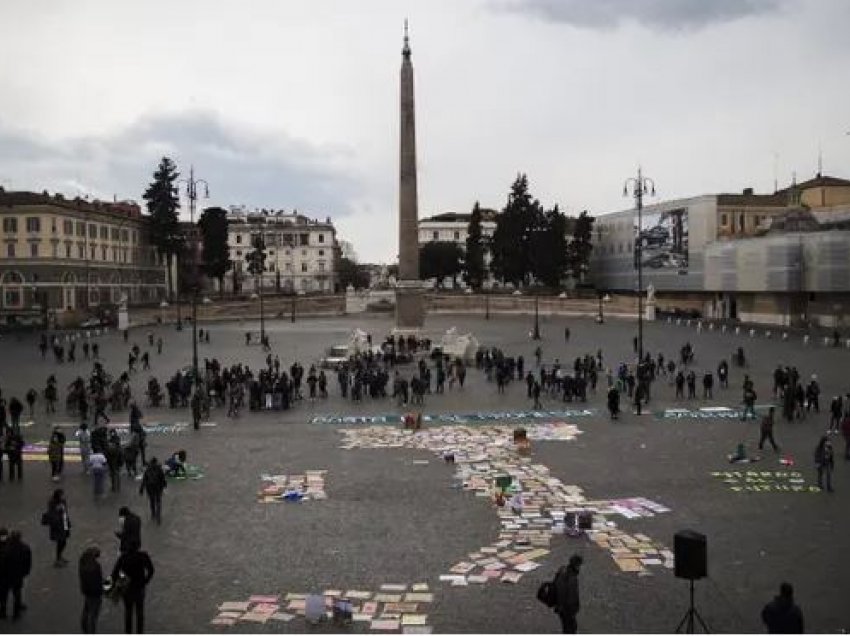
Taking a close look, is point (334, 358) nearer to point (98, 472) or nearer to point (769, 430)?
point (769, 430)

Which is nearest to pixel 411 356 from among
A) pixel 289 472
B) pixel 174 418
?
pixel 174 418

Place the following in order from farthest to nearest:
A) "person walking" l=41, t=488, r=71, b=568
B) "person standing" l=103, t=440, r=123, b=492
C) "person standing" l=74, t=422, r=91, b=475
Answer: "person standing" l=74, t=422, r=91, b=475 → "person standing" l=103, t=440, r=123, b=492 → "person walking" l=41, t=488, r=71, b=568

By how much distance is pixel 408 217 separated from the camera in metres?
47.7

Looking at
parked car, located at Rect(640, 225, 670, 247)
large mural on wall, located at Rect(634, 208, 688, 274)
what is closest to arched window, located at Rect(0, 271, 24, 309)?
large mural on wall, located at Rect(634, 208, 688, 274)

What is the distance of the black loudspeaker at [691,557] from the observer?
870cm

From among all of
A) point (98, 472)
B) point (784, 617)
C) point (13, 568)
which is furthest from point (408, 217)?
point (784, 617)

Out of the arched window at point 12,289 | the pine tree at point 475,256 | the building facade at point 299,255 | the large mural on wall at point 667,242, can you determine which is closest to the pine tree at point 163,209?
the arched window at point 12,289

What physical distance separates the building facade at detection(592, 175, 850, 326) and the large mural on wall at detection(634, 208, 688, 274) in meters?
0.10

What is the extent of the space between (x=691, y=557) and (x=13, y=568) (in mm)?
7265

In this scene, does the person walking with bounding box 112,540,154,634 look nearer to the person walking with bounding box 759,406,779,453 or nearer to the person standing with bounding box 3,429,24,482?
the person standing with bounding box 3,429,24,482

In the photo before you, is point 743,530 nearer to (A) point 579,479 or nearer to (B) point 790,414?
(A) point 579,479

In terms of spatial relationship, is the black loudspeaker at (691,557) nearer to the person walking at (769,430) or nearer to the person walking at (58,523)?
the person walking at (58,523)

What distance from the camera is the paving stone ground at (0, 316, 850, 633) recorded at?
10.1m

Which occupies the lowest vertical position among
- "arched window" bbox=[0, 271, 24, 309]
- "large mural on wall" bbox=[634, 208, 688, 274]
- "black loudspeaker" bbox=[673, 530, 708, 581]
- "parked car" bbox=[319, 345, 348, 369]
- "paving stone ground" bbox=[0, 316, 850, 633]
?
"paving stone ground" bbox=[0, 316, 850, 633]
